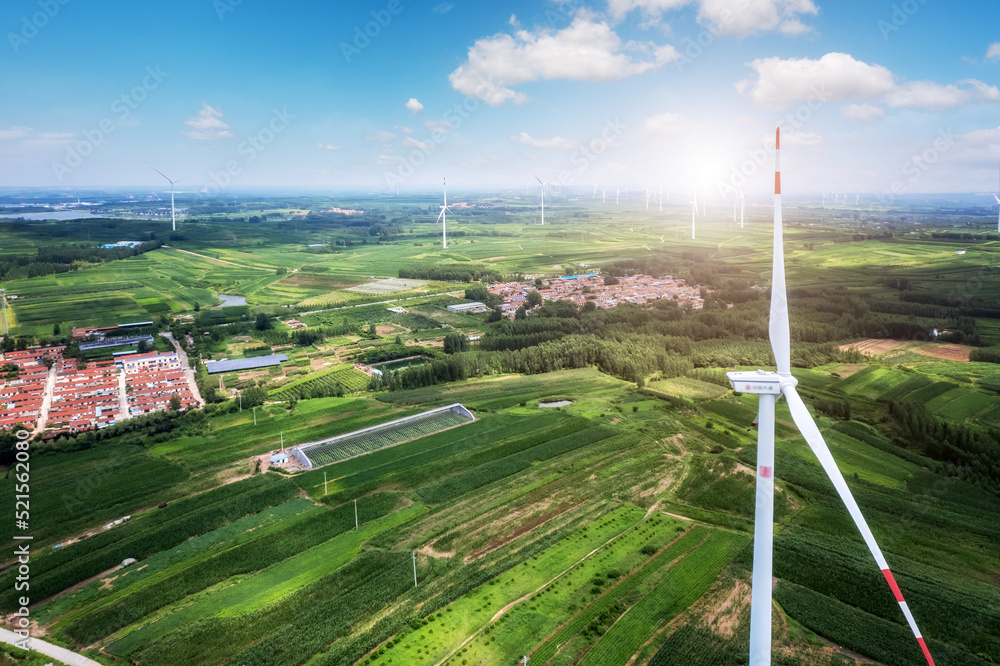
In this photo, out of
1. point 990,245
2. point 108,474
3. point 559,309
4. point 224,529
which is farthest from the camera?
point 990,245

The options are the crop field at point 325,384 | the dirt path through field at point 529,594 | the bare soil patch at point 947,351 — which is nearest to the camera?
the dirt path through field at point 529,594

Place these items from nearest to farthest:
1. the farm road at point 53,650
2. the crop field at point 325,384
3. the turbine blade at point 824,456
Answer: the turbine blade at point 824,456 < the farm road at point 53,650 < the crop field at point 325,384

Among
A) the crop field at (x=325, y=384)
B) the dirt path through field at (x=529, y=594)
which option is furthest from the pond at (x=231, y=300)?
the dirt path through field at (x=529, y=594)

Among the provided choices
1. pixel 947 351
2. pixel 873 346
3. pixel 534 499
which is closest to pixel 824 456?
pixel 534 499

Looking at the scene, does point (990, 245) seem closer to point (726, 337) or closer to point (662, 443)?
point (726, 337)

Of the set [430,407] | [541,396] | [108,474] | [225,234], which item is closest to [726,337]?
[541,396]

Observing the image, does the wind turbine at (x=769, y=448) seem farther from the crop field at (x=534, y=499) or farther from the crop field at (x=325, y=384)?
the crop field at (x=325, y=384)
